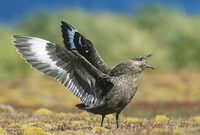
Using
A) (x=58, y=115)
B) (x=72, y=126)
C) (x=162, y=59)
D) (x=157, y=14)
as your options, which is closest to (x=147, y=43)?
(x=162, y=59)

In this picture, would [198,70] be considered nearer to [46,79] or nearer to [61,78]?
[46,79]

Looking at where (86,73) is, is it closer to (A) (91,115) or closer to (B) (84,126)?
(B) (84,126)

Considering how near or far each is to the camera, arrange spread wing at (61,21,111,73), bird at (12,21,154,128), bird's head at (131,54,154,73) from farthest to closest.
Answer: spread wing at (61,21,111,73) < bird's head at (131,54,154,73) < bird at (12,21,154,128)

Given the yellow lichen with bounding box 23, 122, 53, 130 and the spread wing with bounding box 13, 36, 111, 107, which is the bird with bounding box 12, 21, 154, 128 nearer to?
the spread wing with bounding box 13, 36, 111, 107

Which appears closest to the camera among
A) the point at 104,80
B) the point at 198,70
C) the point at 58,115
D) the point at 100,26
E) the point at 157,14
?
the point at 104,80

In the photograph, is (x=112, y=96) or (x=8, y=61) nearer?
(x=112, y=96)

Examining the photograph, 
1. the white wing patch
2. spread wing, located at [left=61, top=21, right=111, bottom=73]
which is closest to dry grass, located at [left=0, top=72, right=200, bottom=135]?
the white wing patch
